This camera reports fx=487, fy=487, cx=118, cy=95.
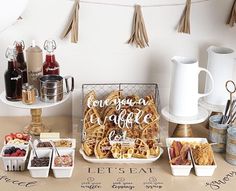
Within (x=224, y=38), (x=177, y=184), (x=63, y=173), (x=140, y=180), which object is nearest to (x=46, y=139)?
(x=63, y=173)

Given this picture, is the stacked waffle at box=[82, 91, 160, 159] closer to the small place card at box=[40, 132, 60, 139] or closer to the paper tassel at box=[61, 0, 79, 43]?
the small place card at box=[40, 132, 60, 139]

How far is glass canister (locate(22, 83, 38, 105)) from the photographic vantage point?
157 centimetres

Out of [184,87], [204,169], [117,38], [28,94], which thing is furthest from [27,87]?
[204,169]

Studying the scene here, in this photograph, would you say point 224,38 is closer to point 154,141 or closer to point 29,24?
point 154,141

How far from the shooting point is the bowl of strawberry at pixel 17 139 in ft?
4.97

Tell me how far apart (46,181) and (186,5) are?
772 millimetres

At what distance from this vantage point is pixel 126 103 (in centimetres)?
157

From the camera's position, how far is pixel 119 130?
5.01 ft

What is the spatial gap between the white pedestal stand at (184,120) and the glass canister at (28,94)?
43 cm

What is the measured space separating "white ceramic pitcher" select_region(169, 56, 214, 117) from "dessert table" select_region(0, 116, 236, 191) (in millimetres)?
181

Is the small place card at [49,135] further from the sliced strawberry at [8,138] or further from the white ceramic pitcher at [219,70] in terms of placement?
the white ceramic pitcher at [219,70]

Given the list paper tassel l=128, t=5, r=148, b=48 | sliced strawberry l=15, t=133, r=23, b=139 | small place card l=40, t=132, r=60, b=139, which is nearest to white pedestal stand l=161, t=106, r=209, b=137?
paper tassel l=128, t=5, r=148, b=48

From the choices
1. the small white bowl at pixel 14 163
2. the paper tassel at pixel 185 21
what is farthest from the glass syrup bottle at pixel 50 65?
the paper tassel at pixel 185 21

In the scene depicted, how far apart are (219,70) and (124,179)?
1.76ft
